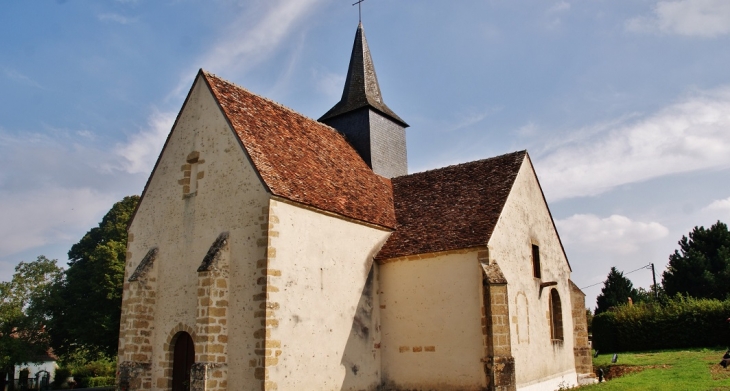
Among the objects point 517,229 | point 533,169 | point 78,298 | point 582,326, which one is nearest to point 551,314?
point 582,326

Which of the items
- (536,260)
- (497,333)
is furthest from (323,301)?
(536,260)

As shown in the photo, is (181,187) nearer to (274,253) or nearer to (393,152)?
(274,253)

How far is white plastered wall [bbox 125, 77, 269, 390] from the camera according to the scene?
473 inches

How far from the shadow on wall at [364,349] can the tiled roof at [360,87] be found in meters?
7.35

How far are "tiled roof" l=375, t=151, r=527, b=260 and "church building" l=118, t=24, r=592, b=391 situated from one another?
6 cm

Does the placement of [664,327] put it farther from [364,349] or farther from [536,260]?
[364,349]

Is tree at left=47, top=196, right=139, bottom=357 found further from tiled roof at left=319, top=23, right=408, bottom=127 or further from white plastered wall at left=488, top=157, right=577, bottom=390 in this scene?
white plastered wall at left=488, top=157, right=577, bottom=390

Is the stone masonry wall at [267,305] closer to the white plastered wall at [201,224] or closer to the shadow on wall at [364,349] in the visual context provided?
the white plastered wall at [201,224]

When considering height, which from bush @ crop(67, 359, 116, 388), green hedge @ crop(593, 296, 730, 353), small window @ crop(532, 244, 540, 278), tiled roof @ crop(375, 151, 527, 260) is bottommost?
bush @ crop(67, 359, 116, 388)

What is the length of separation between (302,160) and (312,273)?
11.0 ft

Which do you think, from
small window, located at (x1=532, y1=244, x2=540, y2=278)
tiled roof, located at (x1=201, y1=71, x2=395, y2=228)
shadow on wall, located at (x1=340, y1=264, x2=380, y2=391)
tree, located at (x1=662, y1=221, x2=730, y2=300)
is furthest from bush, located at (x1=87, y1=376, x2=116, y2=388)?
tree, located at (x1=662, y1=221, x2=730, y2=300)

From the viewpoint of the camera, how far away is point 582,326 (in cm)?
1850

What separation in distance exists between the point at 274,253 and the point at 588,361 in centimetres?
1193

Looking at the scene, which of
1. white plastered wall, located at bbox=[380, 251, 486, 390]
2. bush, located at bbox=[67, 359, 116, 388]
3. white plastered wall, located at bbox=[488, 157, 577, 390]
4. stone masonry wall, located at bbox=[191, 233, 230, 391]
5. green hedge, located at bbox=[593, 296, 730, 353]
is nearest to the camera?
stone masonry wall, located at bbox=[191, 233, 230, 391]
